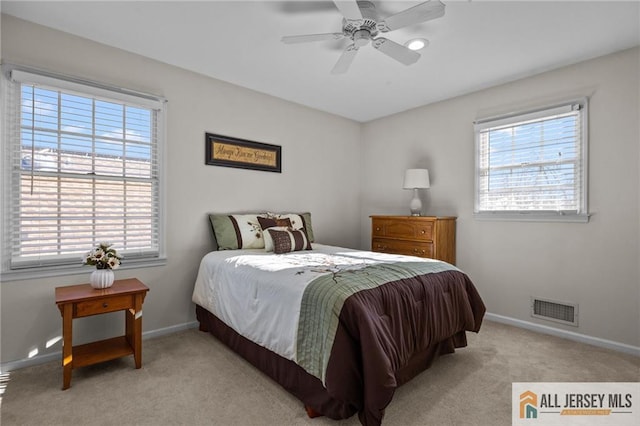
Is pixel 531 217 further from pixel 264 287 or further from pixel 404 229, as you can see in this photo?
pixel 264 287

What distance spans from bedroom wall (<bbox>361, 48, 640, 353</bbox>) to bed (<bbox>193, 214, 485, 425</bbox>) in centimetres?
A: 118

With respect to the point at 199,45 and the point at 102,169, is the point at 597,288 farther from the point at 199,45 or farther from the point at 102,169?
the point at 102,169

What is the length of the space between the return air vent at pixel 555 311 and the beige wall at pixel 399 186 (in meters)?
0.06

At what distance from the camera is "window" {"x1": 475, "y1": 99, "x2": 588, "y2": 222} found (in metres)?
3.01

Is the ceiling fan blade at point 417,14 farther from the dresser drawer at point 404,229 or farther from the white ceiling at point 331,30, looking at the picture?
the dresser drawer at point 404,229

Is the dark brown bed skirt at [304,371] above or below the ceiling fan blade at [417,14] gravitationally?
below

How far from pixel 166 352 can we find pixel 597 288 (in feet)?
12.5

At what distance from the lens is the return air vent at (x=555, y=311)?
302cm

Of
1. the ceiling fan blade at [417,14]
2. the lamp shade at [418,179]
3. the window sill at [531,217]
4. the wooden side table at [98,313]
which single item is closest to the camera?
the ceiling fan blade at [417,14]

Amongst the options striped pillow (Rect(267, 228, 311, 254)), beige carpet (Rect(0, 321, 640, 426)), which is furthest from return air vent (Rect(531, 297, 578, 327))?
striped pillow (Rect(267, 228, 311, 254))

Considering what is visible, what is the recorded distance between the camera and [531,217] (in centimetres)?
326

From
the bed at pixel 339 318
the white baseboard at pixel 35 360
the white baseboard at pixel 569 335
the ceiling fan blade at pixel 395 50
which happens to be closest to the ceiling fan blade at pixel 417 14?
the ceiling fan blade at pixel 395 50

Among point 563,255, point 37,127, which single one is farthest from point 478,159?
point 37,127

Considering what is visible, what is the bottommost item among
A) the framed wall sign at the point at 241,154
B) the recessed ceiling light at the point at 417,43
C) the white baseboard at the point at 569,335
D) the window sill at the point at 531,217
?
the white baseboard at the point at 569,335
